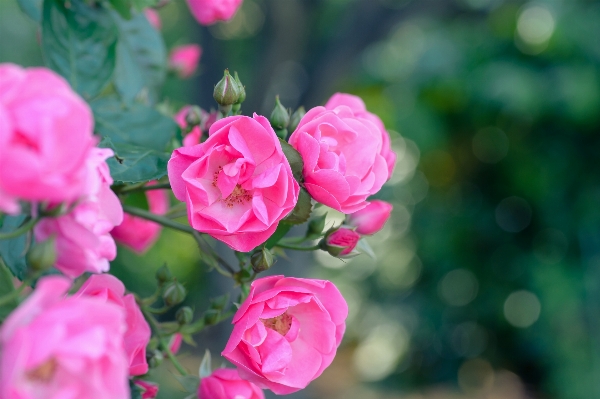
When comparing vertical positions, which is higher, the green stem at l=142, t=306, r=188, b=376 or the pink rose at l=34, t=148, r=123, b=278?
the pink rose at l=34, t=148, r=123, b=278

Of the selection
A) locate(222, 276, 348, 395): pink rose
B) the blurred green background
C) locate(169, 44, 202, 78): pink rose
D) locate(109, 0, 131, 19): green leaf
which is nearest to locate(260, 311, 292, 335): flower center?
locate(222, 276, 348, 395): pink rose

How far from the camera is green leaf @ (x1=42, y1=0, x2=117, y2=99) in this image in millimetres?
583

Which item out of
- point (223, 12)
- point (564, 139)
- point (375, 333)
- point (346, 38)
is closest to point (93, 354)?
point (223, 12)

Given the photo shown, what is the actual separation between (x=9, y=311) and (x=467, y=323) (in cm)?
346

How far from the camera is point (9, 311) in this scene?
37 cm

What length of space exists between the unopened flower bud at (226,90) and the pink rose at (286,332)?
152mm

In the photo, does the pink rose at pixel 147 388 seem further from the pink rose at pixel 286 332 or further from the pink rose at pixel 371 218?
the pink rose at pixel 371 218

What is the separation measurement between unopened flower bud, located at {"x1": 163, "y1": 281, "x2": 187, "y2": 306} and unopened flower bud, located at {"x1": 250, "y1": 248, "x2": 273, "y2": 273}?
4.7 inches

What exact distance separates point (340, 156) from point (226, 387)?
0.20 metres

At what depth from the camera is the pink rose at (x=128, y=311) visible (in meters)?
0.40

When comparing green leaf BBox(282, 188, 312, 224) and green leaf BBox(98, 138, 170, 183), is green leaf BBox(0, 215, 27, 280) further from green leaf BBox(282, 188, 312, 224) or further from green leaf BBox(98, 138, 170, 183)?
green leaf BBox(282, 188, 312, 224)

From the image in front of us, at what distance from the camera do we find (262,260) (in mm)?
448

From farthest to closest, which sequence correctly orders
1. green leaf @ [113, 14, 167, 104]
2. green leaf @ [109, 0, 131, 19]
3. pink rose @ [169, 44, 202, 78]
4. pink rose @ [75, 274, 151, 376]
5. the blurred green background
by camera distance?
the blurred green background < pink rose @ [169, 44, 202, 78] < green leaf @ [113, 14, 167, 104] < green leaf @ [109, 0, 131, 19] < pink rose @ [75, 274, 151, 376]

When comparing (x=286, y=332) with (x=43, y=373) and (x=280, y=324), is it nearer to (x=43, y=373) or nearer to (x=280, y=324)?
(x=280, y=324)
